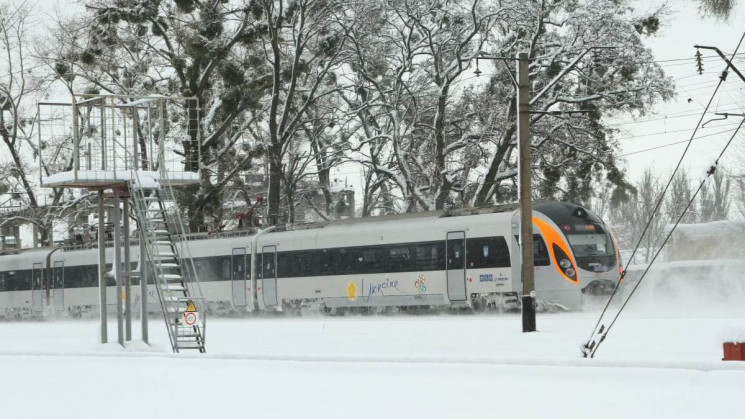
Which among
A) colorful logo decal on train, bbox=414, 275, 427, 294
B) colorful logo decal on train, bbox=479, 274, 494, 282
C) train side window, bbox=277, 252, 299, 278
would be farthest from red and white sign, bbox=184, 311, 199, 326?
train side window, bbox=277, 252, 299, 278

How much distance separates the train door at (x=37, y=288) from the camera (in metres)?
45.4

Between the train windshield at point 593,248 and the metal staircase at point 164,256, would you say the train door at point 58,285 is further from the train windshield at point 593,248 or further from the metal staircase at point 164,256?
the metal staircase at point 164,256

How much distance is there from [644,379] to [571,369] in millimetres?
848

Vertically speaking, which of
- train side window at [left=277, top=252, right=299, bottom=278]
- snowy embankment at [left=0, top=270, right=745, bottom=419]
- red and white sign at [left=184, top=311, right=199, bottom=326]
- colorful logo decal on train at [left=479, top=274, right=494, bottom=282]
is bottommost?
snowy embankment at [left=0, top=270, right=745, bottom=419]

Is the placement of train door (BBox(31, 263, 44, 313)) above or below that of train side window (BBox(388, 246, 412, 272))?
below

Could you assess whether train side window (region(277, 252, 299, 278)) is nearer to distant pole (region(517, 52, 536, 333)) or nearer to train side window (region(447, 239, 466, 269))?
train side window (region(447, 239, 466, 269))

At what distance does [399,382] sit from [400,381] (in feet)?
0.16

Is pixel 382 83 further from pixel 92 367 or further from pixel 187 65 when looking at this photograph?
pixel 92 367

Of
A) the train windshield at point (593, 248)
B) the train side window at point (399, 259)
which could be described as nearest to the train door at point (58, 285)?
the train side window at point (399, 259)

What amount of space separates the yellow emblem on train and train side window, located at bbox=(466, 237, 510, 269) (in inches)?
179

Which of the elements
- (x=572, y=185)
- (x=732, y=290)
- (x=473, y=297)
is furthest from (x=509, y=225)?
(x=572, y=185)

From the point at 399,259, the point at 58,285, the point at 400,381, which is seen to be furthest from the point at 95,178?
the point at 58,285

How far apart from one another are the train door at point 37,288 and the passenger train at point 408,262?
204 inches

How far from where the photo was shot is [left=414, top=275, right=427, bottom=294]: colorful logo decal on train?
31609 millimetres
